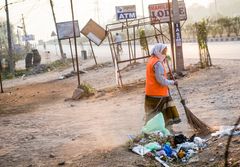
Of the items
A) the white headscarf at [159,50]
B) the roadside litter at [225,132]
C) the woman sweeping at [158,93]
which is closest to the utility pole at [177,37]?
the woman sweeping at [158,93]

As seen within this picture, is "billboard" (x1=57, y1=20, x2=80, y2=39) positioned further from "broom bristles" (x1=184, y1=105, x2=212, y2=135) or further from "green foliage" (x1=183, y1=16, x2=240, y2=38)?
"broom bristles" (x1=184, y1=105, x2=212, y2=135)

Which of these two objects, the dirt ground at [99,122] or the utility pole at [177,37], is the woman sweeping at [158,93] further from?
the utility pole at [177,37]

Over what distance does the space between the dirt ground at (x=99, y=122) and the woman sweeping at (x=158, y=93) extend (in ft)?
1.66

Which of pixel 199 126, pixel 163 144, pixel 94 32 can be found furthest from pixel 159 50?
pixel 94 32

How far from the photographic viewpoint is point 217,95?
434 inches

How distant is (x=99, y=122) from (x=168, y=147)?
3.59 metres

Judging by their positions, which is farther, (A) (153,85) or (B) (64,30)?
(B) (64,30)

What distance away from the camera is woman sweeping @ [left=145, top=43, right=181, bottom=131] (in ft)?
24.2

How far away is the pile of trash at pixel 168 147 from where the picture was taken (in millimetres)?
6371

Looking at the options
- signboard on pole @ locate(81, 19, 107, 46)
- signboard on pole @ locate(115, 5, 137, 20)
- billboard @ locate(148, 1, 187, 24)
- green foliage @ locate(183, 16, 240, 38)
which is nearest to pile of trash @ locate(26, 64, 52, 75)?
green foliage @ locate(183, 16, 240, 38)

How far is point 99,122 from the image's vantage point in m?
9.96

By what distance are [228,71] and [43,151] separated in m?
8.83

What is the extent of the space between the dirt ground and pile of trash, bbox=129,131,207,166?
159 mm

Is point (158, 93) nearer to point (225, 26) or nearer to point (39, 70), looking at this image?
point (39, 70)
